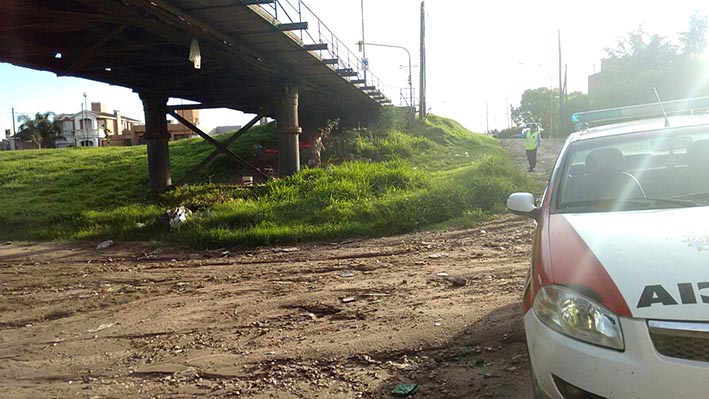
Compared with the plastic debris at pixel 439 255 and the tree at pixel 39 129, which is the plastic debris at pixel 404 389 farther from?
the tree at pixel 39 129

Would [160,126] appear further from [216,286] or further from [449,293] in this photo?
[449,293]

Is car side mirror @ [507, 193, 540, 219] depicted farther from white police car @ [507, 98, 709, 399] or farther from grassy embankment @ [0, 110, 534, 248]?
grassy embankment @ [0, 110, 534, 248]

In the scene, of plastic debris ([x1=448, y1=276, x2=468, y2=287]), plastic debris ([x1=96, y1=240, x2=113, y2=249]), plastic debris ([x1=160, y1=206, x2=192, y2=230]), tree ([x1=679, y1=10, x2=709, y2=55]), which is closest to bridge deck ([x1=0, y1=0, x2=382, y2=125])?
plastic debris ([x1=160, y1=206, x2=192, y2=230])

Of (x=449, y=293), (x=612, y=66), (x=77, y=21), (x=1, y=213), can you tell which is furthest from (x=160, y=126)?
(x=612, y=66)

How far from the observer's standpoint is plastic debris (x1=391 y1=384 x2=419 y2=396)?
11.0 ft

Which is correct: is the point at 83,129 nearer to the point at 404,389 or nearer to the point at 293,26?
the point at 293,26

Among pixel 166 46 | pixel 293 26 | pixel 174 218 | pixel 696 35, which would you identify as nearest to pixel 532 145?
pixel 293 26

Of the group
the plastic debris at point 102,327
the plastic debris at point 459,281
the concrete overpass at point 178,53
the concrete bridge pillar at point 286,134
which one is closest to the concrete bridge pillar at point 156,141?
the concrete overpass at point 178,53

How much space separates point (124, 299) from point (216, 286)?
1.06 m

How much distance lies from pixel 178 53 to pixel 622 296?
40.1ft

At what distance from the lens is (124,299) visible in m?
5.98

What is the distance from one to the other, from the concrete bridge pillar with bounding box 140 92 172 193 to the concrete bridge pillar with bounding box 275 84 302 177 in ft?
11.5

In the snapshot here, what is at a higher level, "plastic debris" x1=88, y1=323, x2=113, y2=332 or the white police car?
the white police car

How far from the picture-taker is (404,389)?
11.2 feet
